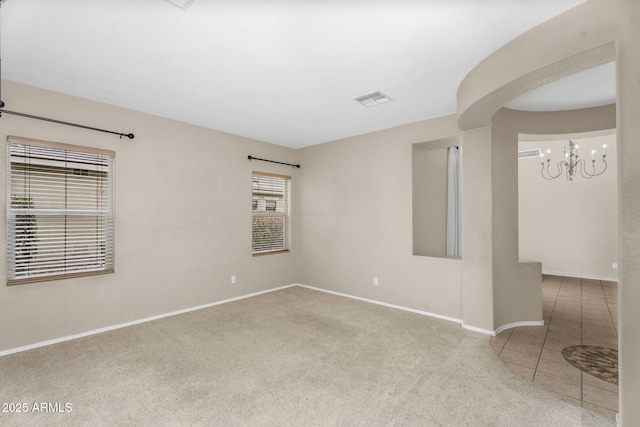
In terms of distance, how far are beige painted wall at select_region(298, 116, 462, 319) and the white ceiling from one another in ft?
3.11

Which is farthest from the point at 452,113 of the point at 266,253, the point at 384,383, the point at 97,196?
the point at 97,196

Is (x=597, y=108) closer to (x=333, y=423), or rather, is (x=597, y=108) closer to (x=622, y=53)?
(x=622, y=53)

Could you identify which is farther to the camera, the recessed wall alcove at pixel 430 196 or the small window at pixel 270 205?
the small window at pixel 270 205

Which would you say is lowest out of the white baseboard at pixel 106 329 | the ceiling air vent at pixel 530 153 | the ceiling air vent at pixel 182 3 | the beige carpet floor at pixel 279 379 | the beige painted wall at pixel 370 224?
the beige carpet floor at pixel 279 379

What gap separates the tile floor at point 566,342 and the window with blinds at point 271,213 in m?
3.67

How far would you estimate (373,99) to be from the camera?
344 cm

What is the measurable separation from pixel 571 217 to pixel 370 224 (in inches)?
199

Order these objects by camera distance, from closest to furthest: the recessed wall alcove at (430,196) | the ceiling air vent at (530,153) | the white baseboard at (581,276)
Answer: the recessed wall alcove at (430,196) → the white baseboard at (581,276) → the ceiling air vent at (530,153)

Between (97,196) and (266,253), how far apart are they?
262cm

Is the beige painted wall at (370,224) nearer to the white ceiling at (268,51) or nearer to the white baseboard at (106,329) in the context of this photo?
the white ceiling at (268,51)

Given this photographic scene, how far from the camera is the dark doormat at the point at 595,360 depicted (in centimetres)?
254

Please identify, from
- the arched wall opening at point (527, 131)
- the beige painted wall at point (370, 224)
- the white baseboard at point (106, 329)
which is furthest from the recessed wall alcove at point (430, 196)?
the white baseboard at point (106, 329)

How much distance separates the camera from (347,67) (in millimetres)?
2684

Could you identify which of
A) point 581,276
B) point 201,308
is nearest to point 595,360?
point 201,308
